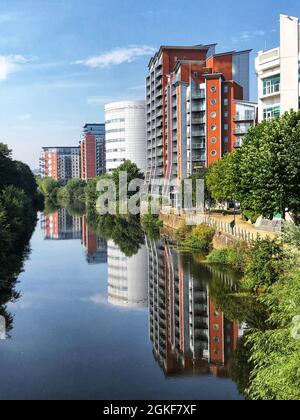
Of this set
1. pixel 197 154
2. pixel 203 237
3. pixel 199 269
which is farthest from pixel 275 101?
pixel 197 154

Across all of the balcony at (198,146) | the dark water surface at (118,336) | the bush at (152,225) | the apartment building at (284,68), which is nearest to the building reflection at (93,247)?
the dark water surface at (118,336)

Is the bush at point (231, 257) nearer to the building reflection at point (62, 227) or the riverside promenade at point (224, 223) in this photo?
the riverside promenade at point (224, 223)

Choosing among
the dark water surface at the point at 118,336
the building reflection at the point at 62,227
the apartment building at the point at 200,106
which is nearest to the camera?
the dark water surface at the point at 118,336

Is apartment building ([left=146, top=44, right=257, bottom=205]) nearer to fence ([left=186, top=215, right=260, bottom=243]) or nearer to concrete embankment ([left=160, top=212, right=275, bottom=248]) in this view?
concrete embankment ([left=160, top=212, right=275, bottom=248])

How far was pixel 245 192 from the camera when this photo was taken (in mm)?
25438

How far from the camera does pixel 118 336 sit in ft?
56.7

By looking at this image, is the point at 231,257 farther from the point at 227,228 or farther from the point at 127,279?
the point at 127,279

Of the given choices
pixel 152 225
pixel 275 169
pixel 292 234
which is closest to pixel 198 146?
pixel 152 225

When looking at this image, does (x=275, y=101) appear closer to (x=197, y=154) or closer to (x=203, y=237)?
(x=203, y=237)

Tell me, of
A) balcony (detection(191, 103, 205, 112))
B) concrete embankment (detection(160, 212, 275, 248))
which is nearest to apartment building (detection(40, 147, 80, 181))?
balcony (detection(191, 103, 205, 112))

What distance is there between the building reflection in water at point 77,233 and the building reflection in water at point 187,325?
9002mm

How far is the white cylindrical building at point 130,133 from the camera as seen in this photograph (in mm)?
90812

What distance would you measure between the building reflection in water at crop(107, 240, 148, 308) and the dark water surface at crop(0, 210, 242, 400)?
6 centimetres

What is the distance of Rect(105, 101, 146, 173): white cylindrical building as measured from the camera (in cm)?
9081
